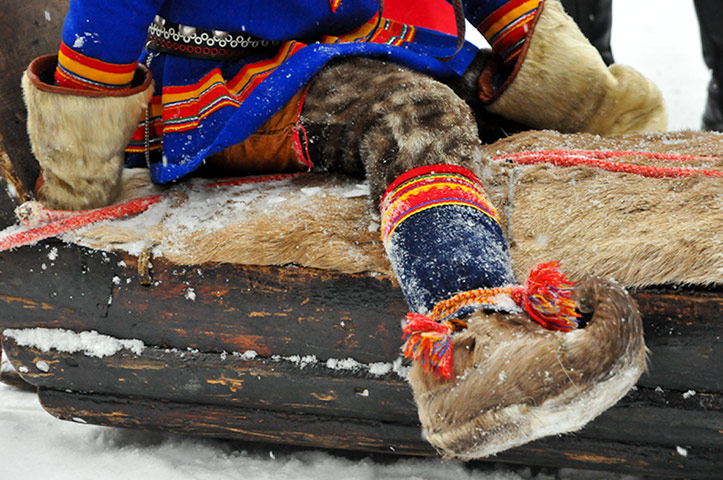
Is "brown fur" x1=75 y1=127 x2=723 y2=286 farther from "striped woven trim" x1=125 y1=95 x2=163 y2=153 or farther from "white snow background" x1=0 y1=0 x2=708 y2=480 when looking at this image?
"white snow background" x1=0 y1=0 x2=708 y2=480

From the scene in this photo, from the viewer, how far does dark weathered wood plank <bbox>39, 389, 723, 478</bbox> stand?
104cm

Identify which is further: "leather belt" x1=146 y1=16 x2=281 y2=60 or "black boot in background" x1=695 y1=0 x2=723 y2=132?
"black boot in background" x1=695 y1=0 x2=723 y2=132

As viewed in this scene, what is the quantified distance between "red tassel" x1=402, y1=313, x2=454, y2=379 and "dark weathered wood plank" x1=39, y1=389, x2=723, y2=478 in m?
0.35

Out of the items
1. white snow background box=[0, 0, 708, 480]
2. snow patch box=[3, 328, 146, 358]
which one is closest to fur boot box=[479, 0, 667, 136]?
white snow background box=[0, 0, 708, 480]

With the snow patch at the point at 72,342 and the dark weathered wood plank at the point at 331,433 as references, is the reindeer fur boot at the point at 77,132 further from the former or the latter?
the dark weathered wood plank at the point at 331,433

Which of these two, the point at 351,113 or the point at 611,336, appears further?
the point at 351,113

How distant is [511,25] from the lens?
54.9 inches

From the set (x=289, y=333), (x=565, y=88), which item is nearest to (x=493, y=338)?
(x=289, y=333)

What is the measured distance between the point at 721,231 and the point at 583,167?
24cm

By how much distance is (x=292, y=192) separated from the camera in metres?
1.12

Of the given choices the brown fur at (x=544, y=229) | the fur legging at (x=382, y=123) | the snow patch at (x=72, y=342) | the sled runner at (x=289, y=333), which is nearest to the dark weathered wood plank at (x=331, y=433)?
the sled runner at (x=289, y=333)

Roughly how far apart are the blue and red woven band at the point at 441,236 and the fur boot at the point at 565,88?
481 millimetres

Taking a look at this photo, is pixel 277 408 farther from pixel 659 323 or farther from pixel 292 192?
pixel 659 323

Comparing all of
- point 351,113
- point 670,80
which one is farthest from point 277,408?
point 670,80
